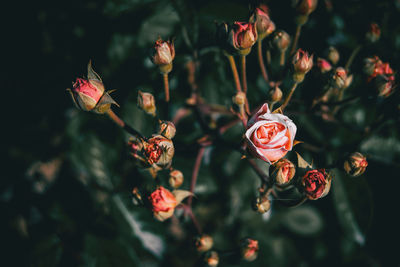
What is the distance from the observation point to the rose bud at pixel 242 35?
106cm

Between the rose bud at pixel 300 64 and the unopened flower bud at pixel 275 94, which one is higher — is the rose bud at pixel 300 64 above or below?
above

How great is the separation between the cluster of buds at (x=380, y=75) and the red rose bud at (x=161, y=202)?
1011 mm

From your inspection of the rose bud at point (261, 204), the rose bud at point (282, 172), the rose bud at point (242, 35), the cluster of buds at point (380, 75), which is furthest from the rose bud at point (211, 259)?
the cluster of buds at point (380, 75)

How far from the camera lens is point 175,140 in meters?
1.50

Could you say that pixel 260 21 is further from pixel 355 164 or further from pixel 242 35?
pixel 355 164

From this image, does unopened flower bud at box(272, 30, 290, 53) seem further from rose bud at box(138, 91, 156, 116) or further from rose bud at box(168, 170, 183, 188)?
rose bud at box(168, 170, 183, 188)

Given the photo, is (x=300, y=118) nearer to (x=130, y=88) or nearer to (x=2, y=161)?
(x=130, y=88)

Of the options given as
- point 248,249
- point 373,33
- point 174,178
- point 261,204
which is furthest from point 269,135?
point 373,33

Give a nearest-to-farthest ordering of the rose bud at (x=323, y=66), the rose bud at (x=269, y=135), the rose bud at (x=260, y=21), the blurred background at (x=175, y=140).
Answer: the rose bud at (x=269, y=135)
the rose bud at (x=260, y=21)
the rose bud at (x=323, y=66)
the blurred background at (x=175, y=140)

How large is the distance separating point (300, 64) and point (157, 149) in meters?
A: 0.66

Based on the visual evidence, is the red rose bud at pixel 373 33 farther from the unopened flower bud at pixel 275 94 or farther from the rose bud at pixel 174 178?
the rose bud at pixel 174 178

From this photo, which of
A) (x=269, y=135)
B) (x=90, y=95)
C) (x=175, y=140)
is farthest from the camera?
(x=175, y=140)

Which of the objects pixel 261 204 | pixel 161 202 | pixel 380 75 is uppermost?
pixel 380 75

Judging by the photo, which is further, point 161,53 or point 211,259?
point 211,259
